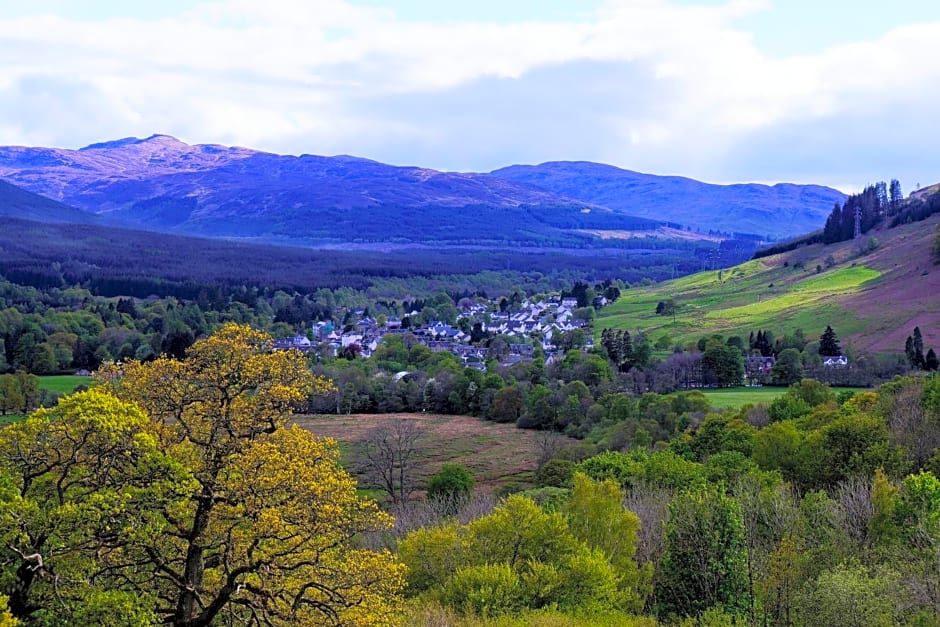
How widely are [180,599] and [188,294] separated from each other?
155098 mm

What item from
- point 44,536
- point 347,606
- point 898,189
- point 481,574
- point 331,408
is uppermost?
point 898,189

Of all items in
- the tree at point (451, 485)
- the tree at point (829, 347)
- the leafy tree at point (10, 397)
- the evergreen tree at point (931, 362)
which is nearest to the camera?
the tree at point (451, 485)

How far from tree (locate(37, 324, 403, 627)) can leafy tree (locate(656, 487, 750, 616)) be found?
11.2 m

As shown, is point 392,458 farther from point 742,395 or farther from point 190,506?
point 190,506

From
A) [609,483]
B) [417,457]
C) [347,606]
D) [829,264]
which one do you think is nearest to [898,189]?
[829,264]

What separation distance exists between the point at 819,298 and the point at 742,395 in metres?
51.7

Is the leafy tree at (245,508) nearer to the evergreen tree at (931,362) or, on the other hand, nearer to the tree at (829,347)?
the evergreen tree at (931,362)

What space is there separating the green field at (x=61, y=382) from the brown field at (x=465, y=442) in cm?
2362

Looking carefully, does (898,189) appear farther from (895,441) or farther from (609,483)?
(609,483)

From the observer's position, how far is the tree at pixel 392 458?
180ft

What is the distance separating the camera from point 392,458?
5753 centimetres

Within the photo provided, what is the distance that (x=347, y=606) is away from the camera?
1545cm

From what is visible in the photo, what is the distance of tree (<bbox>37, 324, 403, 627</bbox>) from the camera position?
47.1 feet

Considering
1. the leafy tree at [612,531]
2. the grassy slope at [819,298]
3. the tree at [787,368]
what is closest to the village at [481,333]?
the grassy slope at [819,298]
